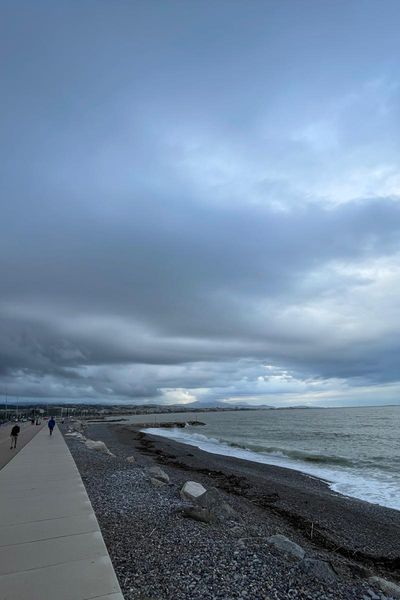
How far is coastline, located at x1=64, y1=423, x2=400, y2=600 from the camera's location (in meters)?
5.66

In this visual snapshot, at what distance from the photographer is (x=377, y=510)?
48.9 feet

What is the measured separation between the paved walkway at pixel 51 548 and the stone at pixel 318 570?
9.96ft

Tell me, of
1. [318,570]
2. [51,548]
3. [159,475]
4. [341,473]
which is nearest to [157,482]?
[159,475]

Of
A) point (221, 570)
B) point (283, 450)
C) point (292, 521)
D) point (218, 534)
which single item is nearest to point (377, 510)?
point (292, 521)

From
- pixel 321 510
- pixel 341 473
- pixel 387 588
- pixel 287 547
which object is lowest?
pixel 341 473

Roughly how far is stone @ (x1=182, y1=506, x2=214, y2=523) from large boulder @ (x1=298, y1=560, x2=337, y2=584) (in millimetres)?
2899

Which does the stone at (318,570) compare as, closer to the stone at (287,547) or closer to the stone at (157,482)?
the stone at (287,547)

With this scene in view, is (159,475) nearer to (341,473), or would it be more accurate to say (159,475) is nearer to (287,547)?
(287,547)

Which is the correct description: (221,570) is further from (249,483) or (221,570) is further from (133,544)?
(249,483)

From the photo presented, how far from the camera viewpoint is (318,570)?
6.14m

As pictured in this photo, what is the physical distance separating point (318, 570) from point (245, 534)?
233 cm

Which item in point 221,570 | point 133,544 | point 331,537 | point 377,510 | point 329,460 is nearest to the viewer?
point 221,570

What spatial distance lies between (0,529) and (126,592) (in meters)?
3.21

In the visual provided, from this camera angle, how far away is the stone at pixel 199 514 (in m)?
8.69
